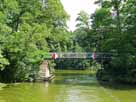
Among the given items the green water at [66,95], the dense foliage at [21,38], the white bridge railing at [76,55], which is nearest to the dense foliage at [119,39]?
the white bridge railing at [76,55]

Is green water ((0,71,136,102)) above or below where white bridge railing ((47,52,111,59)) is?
below

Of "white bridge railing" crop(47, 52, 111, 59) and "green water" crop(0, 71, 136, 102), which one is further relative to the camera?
"white bridge railing" crop(47, 52, 111, 59)

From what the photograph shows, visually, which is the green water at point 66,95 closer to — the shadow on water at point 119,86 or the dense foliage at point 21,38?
the shadow on water at point 119,86

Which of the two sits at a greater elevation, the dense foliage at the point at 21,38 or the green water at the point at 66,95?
the dense foliage at the point at 21,38

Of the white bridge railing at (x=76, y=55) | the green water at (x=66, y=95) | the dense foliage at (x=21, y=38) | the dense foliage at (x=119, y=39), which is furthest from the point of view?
the white bridge railing at (x=76, y=55)

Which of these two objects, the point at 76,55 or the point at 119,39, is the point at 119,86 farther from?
the point at 76,55

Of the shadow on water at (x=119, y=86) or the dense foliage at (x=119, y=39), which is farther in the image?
the dense foliage at (x=119, y=39)

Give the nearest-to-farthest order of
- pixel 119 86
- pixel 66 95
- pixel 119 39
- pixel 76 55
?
pixel 66 95, pixel 119 86, pixel 119 39, pixel 76 55

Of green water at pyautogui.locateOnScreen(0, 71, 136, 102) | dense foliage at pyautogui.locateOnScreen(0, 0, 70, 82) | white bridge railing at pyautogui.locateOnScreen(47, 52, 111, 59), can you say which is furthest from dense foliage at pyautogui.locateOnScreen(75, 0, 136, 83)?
dense foliage at pyautogui.locateOnScreen(0, 0, 70, 82)

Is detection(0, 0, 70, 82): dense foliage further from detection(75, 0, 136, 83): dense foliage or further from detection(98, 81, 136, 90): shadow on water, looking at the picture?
detection(98, 81, 136, 90): shadow on water

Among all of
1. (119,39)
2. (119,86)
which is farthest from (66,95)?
(119,39)

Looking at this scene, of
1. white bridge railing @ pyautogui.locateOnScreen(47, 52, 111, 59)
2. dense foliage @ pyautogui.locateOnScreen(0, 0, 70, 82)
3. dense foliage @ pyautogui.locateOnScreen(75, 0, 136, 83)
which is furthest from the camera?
white bridge railing @ pyautogui.locateOnScreen(47, 52, 111, 59)

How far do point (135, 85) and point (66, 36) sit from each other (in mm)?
18611

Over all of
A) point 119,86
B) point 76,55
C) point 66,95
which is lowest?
point 66,95
